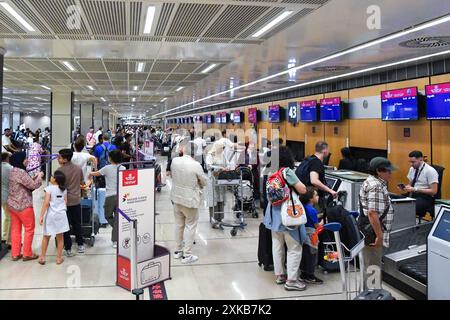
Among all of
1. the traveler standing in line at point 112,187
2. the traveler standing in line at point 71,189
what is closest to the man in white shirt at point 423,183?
the traveler standing in line at point 112,187

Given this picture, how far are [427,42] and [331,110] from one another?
18.3ft

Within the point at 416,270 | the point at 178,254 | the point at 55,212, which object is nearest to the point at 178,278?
the point at 178,254

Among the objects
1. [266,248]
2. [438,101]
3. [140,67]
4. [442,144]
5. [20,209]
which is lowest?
[266,248]

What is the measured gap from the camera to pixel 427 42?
240 inches

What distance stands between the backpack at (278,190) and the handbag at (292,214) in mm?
62

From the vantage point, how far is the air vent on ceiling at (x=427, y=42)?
19.2 ft

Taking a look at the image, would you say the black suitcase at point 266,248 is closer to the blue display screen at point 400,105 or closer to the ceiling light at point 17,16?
the ceiling light at point 17,16

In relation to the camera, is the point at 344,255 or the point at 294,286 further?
the point at 294,286

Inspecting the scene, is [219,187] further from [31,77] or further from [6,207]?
[31,77]

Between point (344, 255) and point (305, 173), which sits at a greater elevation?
point (305, 173)

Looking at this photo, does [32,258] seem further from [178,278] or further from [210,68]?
[210,68]

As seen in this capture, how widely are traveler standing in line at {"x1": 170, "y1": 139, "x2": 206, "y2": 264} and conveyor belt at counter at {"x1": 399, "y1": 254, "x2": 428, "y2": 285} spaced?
273 centimetres

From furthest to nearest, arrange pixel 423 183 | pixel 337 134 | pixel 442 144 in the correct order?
pixel 337 134 → pixel 442 144 → pixel 423 183

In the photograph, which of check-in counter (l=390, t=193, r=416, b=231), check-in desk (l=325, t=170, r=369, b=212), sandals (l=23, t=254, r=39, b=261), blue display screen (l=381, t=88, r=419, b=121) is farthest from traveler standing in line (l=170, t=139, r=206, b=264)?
blue display screen (l=381, t=88, r=419, b=121)
